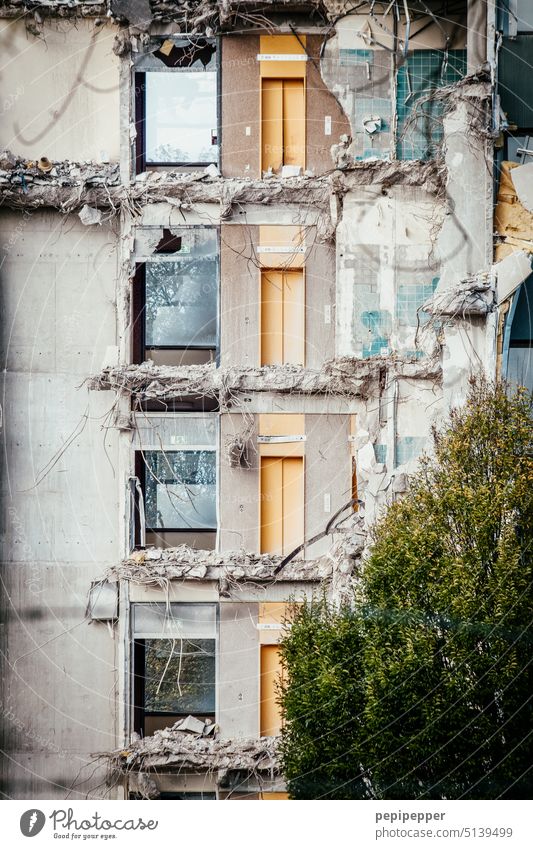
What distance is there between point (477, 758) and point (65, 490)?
12.9ft

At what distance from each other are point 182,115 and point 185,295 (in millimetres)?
1529

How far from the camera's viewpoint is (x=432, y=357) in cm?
805

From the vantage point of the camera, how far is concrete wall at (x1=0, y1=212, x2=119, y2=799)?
8.26m

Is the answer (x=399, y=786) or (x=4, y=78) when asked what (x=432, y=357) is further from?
(x=4, y=78)

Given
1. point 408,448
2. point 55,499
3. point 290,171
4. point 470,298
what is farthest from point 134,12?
point 408,448

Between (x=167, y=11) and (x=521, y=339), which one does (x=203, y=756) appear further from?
(x=167, y=11)

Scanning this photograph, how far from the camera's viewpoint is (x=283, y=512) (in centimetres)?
834

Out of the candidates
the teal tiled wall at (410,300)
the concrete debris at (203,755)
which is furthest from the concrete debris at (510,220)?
the concrete debris at (203,755)

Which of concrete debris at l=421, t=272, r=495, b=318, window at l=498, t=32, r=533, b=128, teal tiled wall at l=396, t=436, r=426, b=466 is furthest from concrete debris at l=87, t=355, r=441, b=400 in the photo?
window at l=498, t=32, r=533, b=128

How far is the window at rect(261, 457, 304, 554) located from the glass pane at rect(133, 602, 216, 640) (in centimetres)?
74

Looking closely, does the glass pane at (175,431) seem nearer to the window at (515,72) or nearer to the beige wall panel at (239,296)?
the beige wall panel at (239,296)

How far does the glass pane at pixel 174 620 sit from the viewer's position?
27.2 ft

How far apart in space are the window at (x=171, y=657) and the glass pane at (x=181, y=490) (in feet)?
2.34

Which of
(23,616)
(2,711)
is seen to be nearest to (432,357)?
(23,616)
